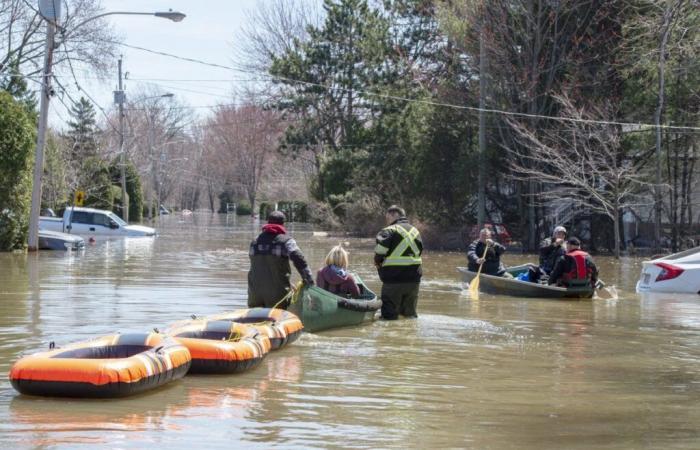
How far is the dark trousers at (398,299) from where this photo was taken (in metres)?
15.6

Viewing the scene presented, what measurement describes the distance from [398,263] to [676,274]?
7350 mm

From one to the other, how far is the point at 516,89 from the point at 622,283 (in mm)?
16607

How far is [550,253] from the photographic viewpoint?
21219 mm

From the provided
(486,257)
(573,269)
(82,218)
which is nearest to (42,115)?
(82,218)

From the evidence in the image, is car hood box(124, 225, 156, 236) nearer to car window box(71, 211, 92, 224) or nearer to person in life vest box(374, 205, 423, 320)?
car window box(71, 211, 92, 224)

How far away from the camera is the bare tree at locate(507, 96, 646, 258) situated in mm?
35531

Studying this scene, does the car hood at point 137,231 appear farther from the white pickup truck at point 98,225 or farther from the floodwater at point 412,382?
the floodwater at point 412,382

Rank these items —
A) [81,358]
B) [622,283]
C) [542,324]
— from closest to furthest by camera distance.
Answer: [81,358] → [542,324] → [622,283]

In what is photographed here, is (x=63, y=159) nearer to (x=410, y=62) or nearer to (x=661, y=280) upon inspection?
(x=410, y=62)

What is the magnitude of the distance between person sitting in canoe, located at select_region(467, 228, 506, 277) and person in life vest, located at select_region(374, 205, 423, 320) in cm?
574

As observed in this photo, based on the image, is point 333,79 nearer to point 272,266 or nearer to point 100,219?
point 100,219

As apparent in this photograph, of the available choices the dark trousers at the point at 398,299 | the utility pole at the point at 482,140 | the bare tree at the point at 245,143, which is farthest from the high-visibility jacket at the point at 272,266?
the bare tree at the point at 245,143

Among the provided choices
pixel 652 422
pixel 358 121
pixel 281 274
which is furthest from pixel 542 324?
pixel 358 121

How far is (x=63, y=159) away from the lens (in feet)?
187
